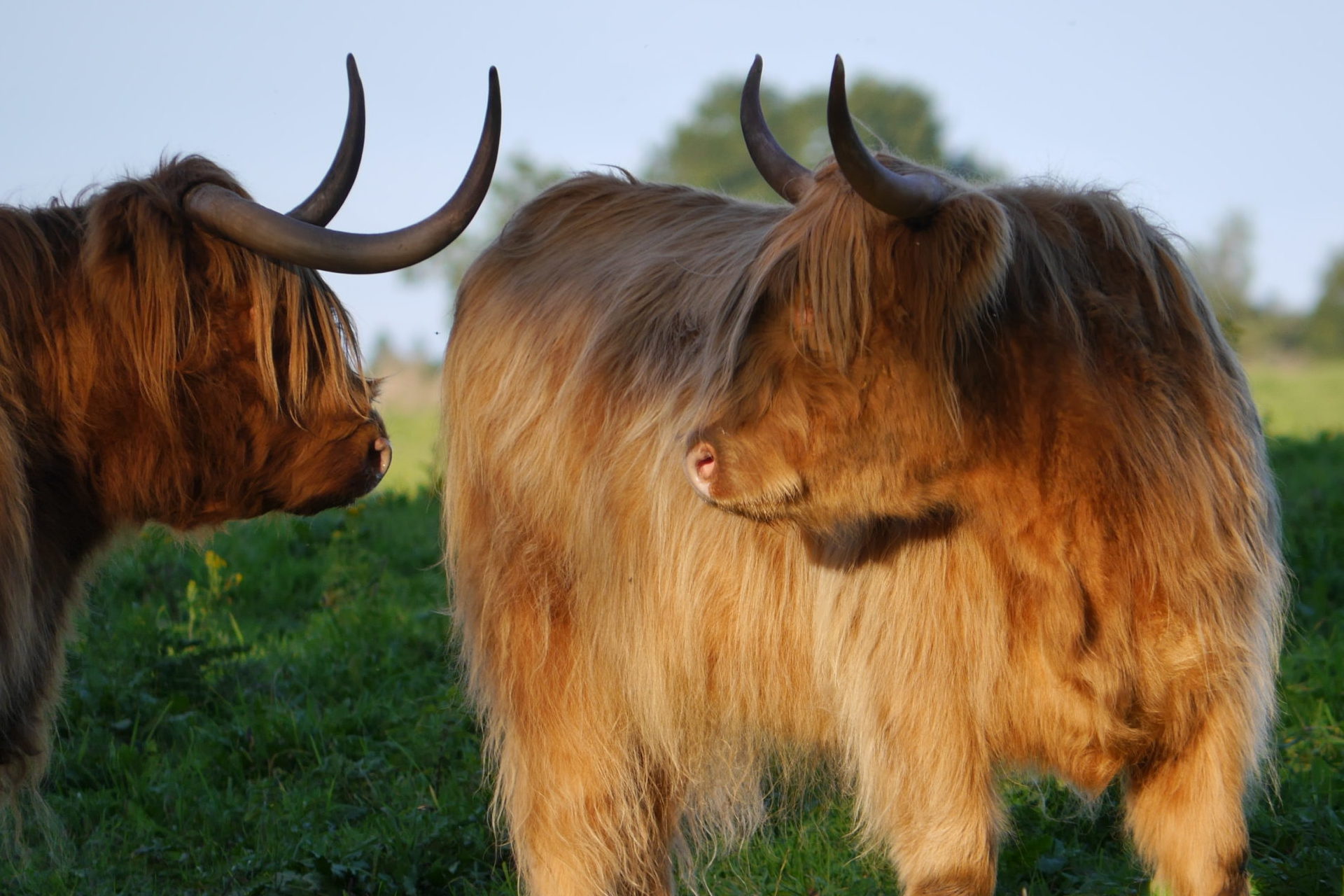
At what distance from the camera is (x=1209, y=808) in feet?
8.53

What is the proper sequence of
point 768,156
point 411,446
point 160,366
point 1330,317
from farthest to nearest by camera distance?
1. point 1330,317
2. point 411,446
3. point 768,156
4. point 160,366

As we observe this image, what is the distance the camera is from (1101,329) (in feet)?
8.56

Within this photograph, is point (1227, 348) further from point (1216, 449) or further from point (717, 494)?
point (717, 494)

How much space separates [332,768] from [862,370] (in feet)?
8.59

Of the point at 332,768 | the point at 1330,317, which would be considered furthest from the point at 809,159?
the point at 332,768

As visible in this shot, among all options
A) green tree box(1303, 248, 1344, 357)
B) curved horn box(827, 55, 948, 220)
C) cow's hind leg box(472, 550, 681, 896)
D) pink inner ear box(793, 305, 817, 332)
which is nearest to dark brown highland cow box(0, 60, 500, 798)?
cow's hind leg box(472, 550, 681, 896)

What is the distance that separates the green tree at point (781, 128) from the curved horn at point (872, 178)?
25.9 meters

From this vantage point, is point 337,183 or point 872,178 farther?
point 337,183

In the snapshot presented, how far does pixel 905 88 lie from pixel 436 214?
40354mm

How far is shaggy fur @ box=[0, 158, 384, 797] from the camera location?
3156mm

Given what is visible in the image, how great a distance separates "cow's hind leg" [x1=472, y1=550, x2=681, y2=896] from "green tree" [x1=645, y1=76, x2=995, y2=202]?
2514cm

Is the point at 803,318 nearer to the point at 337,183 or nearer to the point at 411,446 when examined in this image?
the point at 337,183

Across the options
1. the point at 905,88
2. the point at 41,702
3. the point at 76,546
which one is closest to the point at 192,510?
the point at 76,546

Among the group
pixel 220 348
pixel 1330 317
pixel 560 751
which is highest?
pixel 220 348
